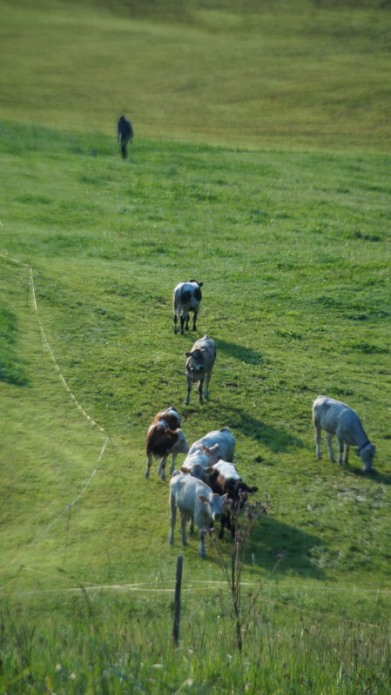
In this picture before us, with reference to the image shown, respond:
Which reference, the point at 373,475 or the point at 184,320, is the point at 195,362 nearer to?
the point at 373,475

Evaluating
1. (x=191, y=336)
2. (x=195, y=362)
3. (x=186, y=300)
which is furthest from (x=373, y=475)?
(x=186, y=300)

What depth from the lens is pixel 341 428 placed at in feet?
78.1

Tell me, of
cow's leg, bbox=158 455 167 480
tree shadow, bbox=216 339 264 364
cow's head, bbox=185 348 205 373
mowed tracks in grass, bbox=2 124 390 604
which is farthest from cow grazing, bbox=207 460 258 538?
tree shadow, bbox=216 339 264 364

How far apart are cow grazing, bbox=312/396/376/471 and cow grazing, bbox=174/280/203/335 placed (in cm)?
817

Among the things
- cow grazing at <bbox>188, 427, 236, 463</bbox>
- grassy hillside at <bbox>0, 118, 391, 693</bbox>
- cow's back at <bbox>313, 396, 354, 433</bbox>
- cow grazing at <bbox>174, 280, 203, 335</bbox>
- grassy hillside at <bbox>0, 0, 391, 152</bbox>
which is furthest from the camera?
grassy hillside at <bbox>0, 0, 391, 152</bbox>

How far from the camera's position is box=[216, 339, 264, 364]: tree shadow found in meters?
30.4

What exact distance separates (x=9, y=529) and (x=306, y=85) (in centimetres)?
6021

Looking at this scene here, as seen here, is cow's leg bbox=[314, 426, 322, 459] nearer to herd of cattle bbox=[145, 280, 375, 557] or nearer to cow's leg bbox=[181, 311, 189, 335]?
herd of cattle bbox=[145, 280, 375, 557]

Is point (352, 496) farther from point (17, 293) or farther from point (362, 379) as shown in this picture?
point (17, 293)

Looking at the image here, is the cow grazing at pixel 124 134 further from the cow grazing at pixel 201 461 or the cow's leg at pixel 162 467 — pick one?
the cow grazing at pixel 201 461

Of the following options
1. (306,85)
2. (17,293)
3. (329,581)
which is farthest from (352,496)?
(306,85)

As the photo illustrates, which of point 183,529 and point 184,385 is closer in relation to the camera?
point 183,529

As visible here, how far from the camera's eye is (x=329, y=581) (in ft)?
61.6

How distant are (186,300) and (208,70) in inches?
2042
